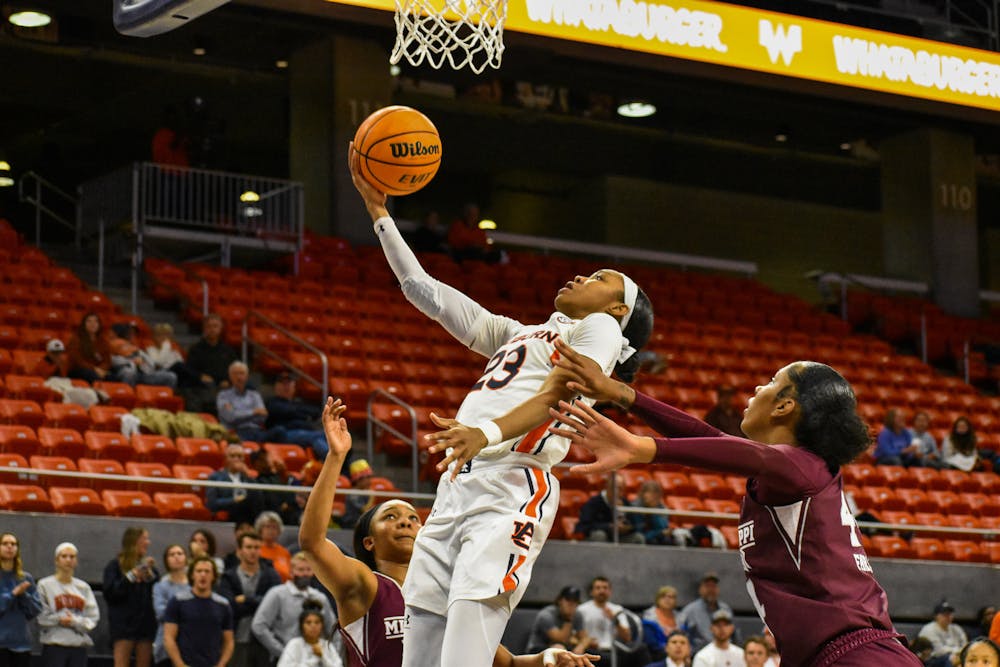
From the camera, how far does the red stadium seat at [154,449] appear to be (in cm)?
1356

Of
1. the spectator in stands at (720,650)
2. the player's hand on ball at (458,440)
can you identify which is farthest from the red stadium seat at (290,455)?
the player's hand on ball at (458,440)

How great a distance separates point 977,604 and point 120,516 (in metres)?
8.48

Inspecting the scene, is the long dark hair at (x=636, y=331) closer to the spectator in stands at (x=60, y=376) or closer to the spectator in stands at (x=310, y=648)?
the spectator in stands at (x=310, y=648)

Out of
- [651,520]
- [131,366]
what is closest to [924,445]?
[651,520]

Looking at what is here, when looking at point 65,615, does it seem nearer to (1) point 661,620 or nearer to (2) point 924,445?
(1) point 661,620

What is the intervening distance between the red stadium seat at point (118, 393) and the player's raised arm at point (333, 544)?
343 inches

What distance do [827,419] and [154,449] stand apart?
9.63 meters

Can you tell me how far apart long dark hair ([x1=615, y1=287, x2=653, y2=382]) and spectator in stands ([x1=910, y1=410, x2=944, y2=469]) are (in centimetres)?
1265

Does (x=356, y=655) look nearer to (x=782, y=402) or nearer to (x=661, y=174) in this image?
(x=782, y=402)

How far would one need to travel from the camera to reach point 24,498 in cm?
1228

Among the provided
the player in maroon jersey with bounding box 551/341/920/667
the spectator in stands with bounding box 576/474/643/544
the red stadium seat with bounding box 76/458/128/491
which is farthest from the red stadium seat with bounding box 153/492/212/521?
the player in maroon jersey with bounding box 551/341/920/667

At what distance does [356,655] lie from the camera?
5.98m

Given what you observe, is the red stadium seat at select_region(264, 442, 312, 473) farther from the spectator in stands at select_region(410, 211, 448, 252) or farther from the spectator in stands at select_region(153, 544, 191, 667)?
the spectator in stands at select_region(410, 211, 448, 252)

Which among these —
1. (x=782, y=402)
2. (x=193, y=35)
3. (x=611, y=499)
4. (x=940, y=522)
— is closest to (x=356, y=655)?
(x=782, y=402)
